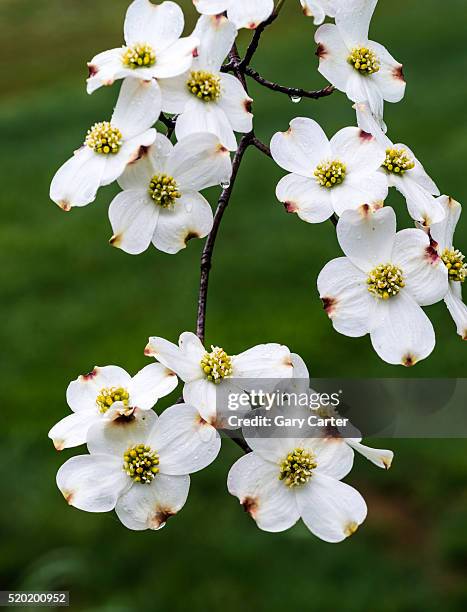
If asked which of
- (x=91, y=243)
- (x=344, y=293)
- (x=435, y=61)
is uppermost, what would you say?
(x=435, y=61)

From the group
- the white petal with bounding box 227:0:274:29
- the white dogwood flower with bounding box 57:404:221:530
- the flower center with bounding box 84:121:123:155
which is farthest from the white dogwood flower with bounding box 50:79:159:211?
the white dogwood flower with bounding box 57:404:221:530

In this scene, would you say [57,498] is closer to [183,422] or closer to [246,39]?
[183,422]

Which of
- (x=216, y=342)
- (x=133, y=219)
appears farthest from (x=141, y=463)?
(x=216, y=342)

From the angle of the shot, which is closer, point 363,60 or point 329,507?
point 329,507

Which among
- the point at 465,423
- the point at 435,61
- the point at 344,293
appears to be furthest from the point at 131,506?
the point at 435,61

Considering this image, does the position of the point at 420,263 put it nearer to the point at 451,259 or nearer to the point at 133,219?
the point at 451,259

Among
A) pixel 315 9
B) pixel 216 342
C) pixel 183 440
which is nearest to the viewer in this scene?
pixel 183 440
